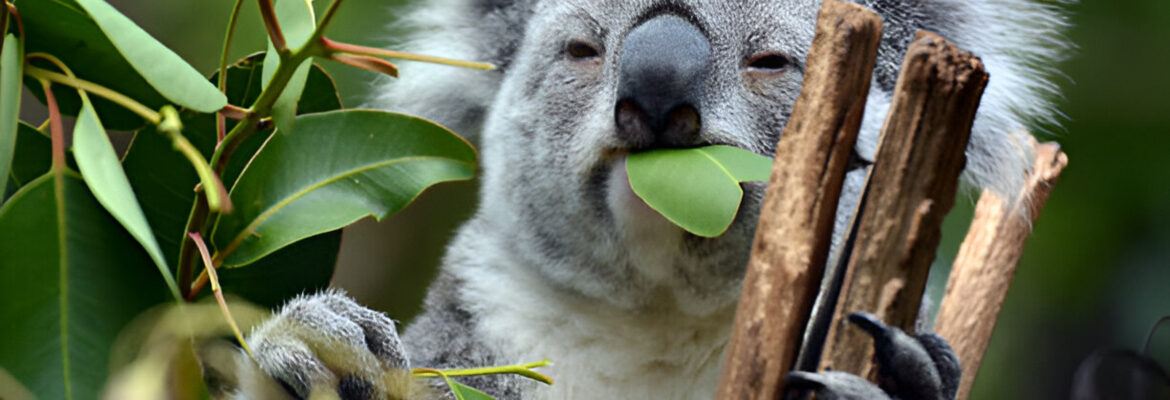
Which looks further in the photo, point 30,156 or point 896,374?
point 30,156

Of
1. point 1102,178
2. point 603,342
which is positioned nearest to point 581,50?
point 603,342

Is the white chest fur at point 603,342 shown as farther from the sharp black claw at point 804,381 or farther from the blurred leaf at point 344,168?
the sharp black claw at point 804,381

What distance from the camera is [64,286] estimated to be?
3.37 feet

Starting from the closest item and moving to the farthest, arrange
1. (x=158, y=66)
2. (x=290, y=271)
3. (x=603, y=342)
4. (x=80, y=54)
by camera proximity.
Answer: (x=158, y=66), (x=80, y=54), (x=290, y=271), (x=603, y=342)

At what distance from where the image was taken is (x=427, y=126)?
3.97 feet

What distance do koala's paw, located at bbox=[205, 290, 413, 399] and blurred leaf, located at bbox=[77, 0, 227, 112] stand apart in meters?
0.38

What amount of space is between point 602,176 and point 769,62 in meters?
0.28

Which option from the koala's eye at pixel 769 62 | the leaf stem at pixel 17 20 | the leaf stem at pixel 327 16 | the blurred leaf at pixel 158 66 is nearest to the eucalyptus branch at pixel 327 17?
the leaf stem at pixel 327 16

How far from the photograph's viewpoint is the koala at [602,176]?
1391 millimetres

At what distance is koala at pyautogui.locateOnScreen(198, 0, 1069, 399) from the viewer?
1.39 metres

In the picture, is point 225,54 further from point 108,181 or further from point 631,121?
point 631,121

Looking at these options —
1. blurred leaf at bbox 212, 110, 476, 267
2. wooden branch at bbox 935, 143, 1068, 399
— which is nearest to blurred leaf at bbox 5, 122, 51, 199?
blurred leaf at bbox 212, 110, 476, 267

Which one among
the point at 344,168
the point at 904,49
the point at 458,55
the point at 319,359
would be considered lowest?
the point at 319,359

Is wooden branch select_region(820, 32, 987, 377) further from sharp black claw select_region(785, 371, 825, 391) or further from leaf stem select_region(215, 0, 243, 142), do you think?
leaf stem select_region(215, 0, 243, 142)
